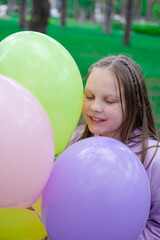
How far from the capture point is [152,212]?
200 centimetres

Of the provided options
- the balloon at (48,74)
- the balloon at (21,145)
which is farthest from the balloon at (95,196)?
the balloon at (48,74)

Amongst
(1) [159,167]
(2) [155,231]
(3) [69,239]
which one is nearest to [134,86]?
(1) [159,167]

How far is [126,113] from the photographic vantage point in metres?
2.09

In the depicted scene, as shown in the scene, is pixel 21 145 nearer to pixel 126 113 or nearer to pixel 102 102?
pixel 102 102

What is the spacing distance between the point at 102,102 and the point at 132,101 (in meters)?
0.23

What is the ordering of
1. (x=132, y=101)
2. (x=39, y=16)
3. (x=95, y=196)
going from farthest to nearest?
(x=39, y=16) < (x=132, y=101) < (x=95, y=196)

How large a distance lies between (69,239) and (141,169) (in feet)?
1.52

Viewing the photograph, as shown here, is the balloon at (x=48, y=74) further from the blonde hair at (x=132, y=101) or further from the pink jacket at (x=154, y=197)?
the pink jacket at (x=154, y=197)

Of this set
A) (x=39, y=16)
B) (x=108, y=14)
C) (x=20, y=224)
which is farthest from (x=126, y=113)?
(x=108, y=14)

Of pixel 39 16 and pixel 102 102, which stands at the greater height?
pixel 102 102

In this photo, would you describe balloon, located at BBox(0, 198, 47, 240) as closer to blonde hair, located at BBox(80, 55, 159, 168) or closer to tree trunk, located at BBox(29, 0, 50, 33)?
blonde hair, located at BBox(80, 55, 159, 168)

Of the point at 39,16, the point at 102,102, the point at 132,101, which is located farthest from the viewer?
the point at 39,16

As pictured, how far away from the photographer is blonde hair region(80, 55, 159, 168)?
2035mm

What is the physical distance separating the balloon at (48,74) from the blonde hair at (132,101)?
33 cm
